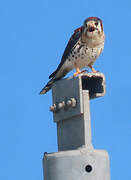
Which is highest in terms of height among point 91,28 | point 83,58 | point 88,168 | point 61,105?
point 91,28

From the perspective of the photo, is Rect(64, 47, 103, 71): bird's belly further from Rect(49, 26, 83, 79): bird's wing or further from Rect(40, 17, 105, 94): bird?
Rect(49, 26, 83, 79): bird's wing

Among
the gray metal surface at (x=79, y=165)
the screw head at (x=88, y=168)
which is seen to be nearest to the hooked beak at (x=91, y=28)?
the gray metal surface at (x=79, y=165)

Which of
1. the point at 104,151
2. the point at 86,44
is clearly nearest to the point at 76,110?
the point at 104,151

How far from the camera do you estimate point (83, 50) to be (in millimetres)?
11953

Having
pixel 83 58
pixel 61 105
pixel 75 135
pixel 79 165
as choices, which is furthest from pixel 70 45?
pixel 79 165

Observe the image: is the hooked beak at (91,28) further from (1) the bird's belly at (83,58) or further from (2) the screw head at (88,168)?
(2) the screw head at (88,168)

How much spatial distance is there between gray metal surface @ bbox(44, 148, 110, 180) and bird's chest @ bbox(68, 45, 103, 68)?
3.44 metres

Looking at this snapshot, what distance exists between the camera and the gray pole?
8.55 m

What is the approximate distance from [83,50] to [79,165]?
3.75m

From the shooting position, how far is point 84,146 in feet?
28.9

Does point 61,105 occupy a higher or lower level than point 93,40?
lower

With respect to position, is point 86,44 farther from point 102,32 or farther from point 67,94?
point 67,94

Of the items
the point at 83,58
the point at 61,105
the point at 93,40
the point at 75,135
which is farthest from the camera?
the point at 93,40

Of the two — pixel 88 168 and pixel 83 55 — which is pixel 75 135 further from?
pixel 83 55
